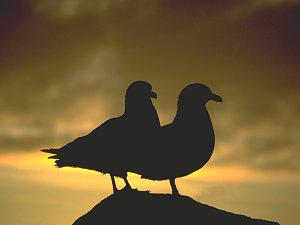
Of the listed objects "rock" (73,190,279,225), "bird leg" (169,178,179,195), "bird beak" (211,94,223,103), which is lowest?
"rock" (73,190,279,225)

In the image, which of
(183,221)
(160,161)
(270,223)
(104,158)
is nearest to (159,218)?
(183,221)

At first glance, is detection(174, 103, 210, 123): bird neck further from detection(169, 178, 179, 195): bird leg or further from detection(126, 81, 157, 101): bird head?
detection(169, 178, 179, 195): bird leg

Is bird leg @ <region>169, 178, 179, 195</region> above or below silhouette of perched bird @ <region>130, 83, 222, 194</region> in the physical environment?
below

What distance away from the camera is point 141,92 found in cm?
1153

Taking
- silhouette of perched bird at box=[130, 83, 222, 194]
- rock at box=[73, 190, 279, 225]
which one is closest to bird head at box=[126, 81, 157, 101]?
silhouette of perched bird at box=[130, 83, 222, 194]

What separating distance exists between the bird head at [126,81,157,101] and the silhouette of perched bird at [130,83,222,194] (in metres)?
0.82

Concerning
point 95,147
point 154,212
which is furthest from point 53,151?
point 154,212

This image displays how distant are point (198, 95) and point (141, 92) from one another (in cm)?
136

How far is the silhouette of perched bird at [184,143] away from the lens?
10586 mm

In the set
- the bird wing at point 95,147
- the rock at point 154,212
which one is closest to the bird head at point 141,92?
the bird wing at point 95,147

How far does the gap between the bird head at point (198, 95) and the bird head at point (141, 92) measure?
35.4 inches

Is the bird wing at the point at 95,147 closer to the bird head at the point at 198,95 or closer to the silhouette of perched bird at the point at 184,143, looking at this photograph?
the silhouette of perched bird at the point at 184,143

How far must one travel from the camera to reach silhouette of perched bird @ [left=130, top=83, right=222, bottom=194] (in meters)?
10.6

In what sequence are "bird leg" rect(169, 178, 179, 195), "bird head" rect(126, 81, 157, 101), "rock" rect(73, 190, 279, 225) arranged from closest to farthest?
"rock" rect(73, 190, 279, 225), "bird leg" rect(169, 178, 179, 195), "bird head" rect(126, 81, 157, 101)
